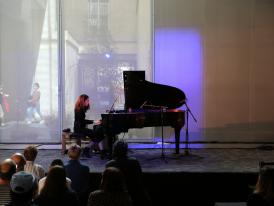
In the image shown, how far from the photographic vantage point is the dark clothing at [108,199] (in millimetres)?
3967

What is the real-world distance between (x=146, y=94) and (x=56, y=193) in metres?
4.57

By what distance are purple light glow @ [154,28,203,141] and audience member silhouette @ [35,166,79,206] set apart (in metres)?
6.81

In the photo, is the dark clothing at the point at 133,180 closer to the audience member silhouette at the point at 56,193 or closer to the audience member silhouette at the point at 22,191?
the audience member silhouette at the point at 56,193

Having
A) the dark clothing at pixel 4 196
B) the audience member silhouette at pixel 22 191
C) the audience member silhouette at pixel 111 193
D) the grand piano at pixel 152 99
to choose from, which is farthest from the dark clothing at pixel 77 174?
the grand piano at pixel 152 99

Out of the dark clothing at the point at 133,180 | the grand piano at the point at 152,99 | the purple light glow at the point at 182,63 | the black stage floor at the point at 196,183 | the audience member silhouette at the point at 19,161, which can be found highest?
the purple light glow at the point at 182,63

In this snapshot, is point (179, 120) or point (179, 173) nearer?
point (179, 173)

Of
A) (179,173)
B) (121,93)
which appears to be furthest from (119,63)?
(179,173)

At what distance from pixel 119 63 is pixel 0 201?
668cm

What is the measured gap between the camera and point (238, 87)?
10.6 m

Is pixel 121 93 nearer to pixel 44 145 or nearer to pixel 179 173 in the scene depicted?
pixel 44 145

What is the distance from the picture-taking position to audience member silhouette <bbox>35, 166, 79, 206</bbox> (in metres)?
3.90

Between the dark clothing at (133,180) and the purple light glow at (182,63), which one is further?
the purple light glow at (182,63)

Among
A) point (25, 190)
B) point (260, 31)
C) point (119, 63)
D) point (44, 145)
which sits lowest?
point (44, 145)

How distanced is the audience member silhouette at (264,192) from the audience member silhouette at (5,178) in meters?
2.27
